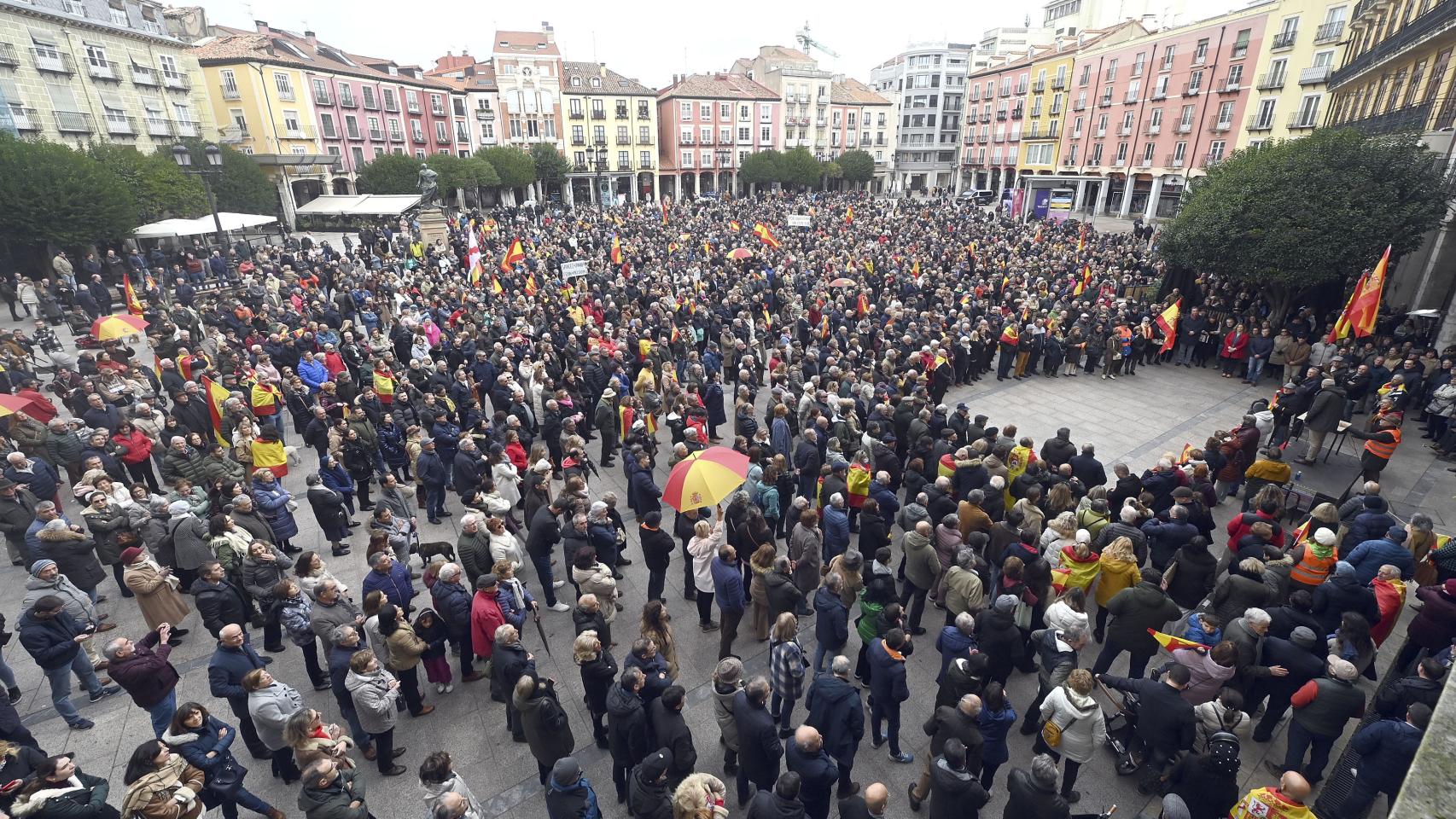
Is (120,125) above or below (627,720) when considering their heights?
above

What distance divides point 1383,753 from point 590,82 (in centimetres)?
6731

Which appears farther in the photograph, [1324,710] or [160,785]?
[1324,710]

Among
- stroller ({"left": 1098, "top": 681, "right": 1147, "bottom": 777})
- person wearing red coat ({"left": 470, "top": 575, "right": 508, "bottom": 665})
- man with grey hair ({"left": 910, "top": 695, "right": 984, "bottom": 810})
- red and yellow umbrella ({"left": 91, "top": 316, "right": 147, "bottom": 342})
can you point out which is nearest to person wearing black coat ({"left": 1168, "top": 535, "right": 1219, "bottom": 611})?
stroller ({"left": 1098, "top": 681, "right": 1147, "bottom": 777})

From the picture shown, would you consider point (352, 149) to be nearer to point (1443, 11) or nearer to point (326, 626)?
point (326, 626)

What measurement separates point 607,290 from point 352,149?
38001 mm

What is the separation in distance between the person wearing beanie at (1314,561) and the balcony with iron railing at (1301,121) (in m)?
37.5

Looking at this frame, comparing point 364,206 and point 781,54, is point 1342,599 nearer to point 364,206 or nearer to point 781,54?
point 364,206

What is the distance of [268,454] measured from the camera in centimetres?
902

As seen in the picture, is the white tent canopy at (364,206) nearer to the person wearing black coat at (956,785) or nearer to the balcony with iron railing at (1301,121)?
the person wearing black coat at (956,785)

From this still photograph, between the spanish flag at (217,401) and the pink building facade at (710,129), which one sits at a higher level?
the pink building facade at (710,129)

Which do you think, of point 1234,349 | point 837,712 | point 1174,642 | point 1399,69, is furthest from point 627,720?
point 1399,69

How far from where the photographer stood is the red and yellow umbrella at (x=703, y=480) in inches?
270

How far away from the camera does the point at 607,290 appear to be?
62.8 ft

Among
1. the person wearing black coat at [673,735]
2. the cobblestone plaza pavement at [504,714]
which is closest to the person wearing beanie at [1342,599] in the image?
the cobblestone plaza pavement at [504,714]
